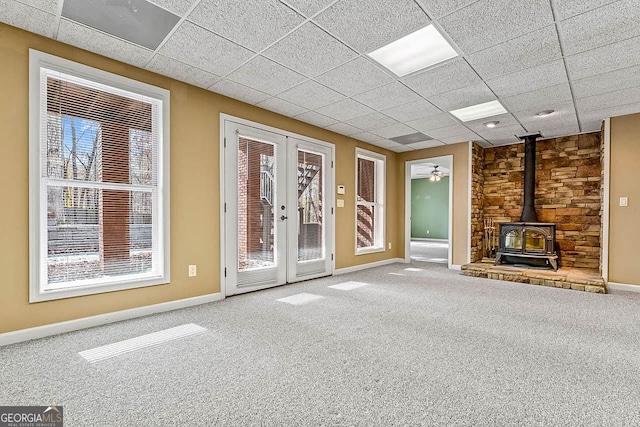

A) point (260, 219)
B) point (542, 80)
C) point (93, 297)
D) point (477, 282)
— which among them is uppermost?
point (542, 80)

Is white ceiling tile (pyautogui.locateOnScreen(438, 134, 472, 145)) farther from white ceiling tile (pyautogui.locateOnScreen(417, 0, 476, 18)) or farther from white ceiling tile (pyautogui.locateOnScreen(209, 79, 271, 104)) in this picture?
white ceiling tile (pyautogui.locateOnScreen(417, 0, 476, 18))

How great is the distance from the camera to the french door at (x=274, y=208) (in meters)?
3.85

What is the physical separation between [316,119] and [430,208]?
8999mm

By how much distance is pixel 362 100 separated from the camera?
151 inches

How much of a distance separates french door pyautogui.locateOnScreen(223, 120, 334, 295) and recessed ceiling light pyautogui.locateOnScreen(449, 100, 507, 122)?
204cm

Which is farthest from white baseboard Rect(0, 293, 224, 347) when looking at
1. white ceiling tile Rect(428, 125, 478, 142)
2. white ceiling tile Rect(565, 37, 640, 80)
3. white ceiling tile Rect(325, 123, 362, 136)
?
white ceiling tile Rect(565, 37, 640, 80)

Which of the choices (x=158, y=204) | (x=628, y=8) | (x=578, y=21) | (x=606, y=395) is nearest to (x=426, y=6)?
(x=578, y=21)

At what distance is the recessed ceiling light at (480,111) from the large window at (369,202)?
6.36 feet

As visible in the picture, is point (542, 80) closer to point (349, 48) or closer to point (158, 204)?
point (349, 48)

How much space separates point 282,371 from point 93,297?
199 cm

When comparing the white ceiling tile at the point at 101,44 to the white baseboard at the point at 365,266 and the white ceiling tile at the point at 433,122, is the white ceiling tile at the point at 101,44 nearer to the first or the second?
the white ceiling tile at the point at 433,122

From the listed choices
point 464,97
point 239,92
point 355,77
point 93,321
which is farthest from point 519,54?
point 93,321

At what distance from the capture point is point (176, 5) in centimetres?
212

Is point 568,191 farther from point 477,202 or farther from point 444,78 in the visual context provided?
point 444,78
